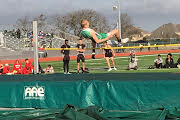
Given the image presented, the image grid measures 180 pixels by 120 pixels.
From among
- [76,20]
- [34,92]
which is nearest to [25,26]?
[76,20]

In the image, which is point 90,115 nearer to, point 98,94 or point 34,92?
Result: point 98,94

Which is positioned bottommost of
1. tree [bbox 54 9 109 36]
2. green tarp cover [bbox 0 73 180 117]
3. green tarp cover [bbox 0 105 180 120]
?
green tarp cover [bbox 0 105 180 120]

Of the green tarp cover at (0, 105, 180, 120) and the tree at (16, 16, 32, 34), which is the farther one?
the tree at (16, 16, 32, 34)

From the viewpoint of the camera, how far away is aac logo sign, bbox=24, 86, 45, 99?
5.53 metres

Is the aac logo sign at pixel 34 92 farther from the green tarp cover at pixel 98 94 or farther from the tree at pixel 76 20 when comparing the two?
the tree at pixel 76 20

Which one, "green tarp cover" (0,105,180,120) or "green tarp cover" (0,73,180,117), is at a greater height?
"green tarp cover" (0,73,180,117)

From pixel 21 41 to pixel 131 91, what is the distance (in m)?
19.4

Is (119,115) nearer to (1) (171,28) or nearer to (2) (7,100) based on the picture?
(2) (7,100)

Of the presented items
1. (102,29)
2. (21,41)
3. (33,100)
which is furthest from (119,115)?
(102,29)

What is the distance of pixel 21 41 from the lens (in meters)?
23.5

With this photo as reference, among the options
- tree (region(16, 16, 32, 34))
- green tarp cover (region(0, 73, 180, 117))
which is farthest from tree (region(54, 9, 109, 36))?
green tarp cover (region(0, 73, 180, 117))

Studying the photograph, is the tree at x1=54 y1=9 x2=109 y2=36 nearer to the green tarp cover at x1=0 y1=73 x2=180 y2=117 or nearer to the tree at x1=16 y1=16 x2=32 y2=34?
the tree at x1=16 y1=16 x2=32 y2=34

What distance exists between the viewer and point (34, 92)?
5.57m

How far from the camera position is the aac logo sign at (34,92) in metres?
Result: 5.53
